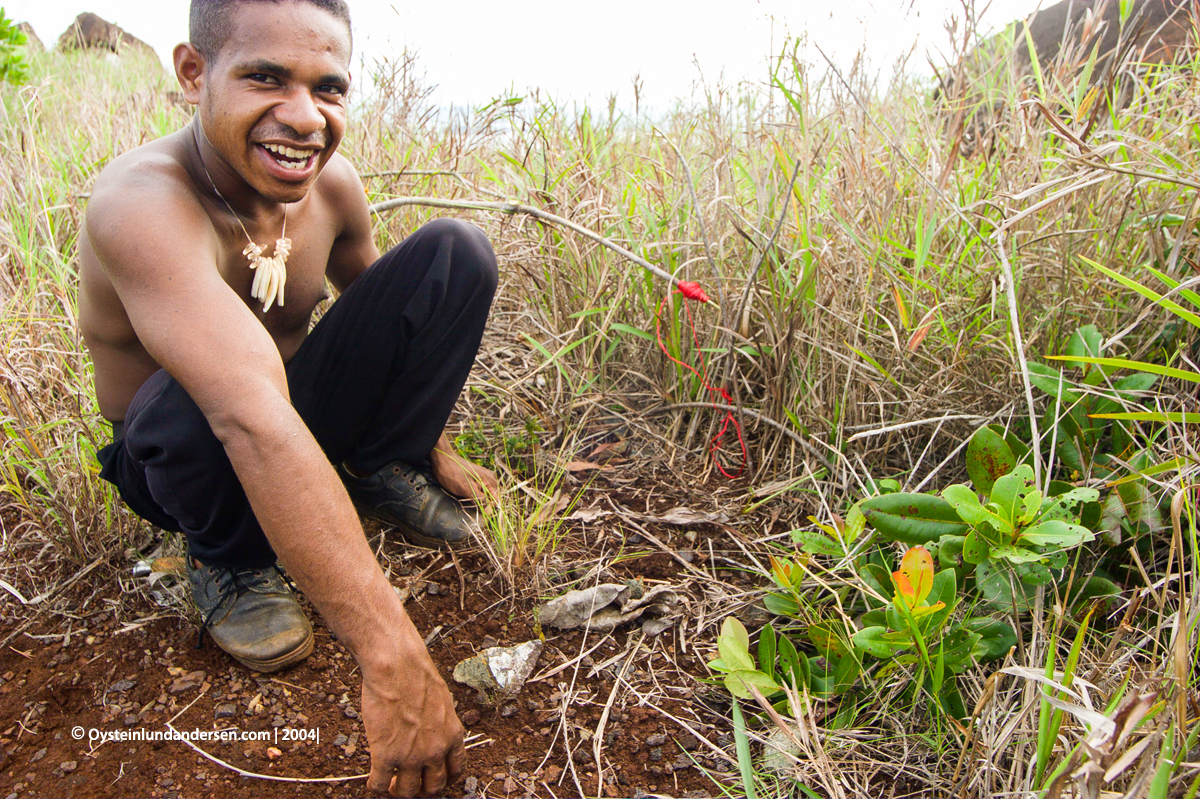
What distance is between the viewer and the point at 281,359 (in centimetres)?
136

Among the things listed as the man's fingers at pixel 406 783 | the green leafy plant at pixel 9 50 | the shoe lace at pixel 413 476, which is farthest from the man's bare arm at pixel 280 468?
the green leafy plant at pixel 9 50

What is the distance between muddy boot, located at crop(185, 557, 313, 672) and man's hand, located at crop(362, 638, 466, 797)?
52cm

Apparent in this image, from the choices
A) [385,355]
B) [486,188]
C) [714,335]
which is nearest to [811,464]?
[714,335]

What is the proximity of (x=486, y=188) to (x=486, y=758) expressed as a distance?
204 centimetres

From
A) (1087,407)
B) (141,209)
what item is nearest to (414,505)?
(141,209)

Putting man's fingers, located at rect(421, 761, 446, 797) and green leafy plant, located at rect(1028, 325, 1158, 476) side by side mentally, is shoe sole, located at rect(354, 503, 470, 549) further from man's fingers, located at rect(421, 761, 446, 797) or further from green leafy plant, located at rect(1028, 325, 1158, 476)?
green leafy plant, located at rect(1028, 325, 1158, 476)

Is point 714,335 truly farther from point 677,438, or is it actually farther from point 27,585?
point 27,585

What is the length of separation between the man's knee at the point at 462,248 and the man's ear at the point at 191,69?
1.73ft

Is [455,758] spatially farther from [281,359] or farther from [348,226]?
[348,226]

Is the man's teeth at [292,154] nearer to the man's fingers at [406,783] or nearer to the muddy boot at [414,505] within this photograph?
the muddy boot at [414,505]

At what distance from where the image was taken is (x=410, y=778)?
107 cm

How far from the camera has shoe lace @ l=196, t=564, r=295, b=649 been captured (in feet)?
5.09

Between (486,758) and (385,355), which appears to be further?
(385,355)

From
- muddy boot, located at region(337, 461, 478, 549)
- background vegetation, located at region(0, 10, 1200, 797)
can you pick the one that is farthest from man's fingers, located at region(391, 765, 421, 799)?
muddy boot, located at region(337, 461, 478, 549)
